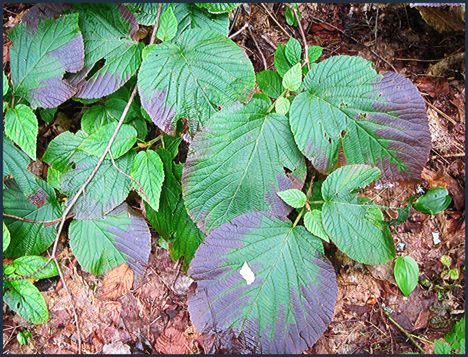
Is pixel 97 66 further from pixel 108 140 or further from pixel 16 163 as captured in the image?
pixel 16 163

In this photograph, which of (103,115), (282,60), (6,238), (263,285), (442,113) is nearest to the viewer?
(263,285)

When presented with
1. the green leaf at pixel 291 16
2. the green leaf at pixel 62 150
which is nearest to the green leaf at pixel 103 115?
the green leaf at pixel 62 150

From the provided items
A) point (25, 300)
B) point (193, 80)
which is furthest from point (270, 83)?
point (25, 300)

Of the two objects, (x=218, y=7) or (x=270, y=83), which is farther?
(x=270, y=83)

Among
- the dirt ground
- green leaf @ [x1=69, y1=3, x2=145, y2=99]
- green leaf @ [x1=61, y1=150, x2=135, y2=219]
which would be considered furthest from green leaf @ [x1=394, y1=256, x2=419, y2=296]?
green leaf @ [x1=69, y1=3, x2=145, y2=99]

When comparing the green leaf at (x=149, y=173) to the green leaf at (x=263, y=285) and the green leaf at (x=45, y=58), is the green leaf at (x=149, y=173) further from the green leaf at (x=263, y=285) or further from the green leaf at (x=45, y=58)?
the green leaf at (x=45, y=58)

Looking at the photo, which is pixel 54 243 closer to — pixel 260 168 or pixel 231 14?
pixel 260 168

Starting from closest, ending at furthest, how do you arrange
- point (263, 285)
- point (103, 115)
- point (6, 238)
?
point (263, 285) → point (6, 238) → point (103, 115)
